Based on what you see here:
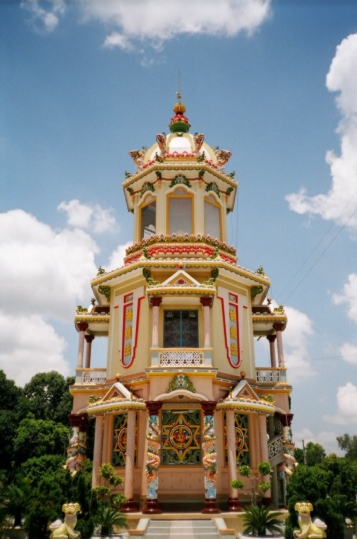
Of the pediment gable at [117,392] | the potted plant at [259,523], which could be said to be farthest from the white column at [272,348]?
the potted plant at [259,523]

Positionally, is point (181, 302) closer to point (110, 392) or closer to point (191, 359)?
point (191, 359)

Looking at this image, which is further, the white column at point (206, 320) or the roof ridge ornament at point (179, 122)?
the roof ridge ornament at point (179, 122)

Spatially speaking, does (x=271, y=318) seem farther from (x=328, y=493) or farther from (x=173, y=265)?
(x=328, y=493)

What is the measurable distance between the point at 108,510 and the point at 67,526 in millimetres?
4100

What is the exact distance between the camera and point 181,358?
57.7 ft

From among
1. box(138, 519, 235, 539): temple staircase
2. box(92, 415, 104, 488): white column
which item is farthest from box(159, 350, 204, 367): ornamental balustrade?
box(138, 519, 235, 539): temple staircase

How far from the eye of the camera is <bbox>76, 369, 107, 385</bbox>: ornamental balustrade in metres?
20.8

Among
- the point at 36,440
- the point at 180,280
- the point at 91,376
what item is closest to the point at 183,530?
the point at 91,376

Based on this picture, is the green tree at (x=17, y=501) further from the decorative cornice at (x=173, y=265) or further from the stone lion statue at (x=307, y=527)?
the decorative cornice at (x=173, y=265)

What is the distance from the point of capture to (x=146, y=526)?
48.0 feet

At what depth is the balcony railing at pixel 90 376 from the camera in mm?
20828

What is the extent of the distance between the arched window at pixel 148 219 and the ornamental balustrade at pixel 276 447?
10612 mm

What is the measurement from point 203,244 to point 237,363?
5215 millimetres

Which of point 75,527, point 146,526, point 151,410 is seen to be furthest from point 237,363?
point 75,527
